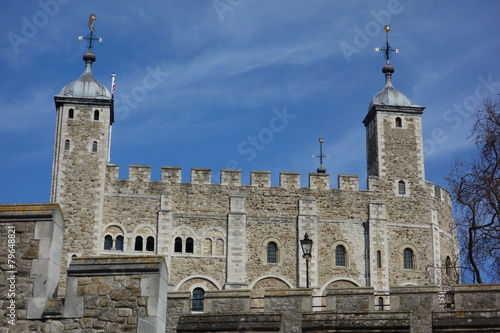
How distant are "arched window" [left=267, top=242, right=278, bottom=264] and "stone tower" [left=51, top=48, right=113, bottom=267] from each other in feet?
25.6

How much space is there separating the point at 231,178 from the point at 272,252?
3.97 metres

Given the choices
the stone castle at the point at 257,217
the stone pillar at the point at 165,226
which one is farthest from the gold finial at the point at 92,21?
the stone pillar at the point at 165,226

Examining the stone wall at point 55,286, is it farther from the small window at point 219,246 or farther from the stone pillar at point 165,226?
the small window at point 219,246

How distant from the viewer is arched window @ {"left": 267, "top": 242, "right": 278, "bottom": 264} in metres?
41.3

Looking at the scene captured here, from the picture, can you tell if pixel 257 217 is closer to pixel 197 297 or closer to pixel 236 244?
pixel 236 244

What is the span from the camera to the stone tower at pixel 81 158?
1567 inches

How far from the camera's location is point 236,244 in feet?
135

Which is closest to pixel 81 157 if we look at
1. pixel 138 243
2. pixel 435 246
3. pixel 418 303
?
pixel 138 243

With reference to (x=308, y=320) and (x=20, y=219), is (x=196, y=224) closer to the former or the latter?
(x=308, y=320)

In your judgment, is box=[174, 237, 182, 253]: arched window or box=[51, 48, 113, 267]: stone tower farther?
box=[174, 237, 182, 253]: arched window

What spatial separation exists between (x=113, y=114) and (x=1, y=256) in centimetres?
3239

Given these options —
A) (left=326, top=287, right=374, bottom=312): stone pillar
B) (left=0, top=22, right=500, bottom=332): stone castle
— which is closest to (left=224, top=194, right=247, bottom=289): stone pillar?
(left=0, top=22, right=500, bottom=332): stone castle

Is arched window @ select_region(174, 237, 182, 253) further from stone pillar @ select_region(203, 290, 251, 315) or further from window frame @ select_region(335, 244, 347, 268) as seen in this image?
stone pillar @ select_region(203, 290, 251, 315)

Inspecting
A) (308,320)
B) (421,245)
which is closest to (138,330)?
(308,320)
